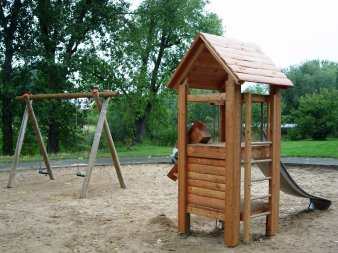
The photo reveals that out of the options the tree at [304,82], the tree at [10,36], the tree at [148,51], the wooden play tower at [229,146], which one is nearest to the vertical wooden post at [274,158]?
the wooden play tower at [229,146]

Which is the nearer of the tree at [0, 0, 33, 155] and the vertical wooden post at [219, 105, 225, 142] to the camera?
the vertical wooden post at [219, 105, 225, 142]

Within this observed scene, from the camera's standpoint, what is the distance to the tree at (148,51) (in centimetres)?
2336

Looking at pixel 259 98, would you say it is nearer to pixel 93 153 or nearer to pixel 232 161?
pixel 232 161

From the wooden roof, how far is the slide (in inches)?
52.5

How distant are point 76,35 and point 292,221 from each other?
51.2 ft

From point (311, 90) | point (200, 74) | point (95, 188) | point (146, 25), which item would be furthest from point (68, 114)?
point (311, 90)

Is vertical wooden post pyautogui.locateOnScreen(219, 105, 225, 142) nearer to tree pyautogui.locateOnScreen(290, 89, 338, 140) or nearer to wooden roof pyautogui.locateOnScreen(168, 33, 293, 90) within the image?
wooden roof pyautogui.locateOnScreen(168, 33, 293, 90)

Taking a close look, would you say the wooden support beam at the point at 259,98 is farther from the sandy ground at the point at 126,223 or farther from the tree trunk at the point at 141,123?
the tree trunk at the point at 141,123

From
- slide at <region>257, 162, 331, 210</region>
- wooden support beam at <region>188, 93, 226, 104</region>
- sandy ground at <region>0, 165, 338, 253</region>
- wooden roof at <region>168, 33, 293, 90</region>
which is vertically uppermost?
wooden roof at <region>168, 33, 293, 90</region>

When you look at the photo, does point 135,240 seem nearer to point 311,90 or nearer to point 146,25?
point 146,25

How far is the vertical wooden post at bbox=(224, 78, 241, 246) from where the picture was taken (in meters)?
5.29

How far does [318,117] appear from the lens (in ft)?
93.6

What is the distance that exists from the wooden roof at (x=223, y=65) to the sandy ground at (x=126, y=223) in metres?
2.08

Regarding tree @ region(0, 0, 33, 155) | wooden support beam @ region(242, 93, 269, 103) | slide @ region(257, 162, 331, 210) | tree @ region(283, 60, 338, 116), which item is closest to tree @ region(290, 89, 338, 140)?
tree @ region(283, 60, 338, 116)
